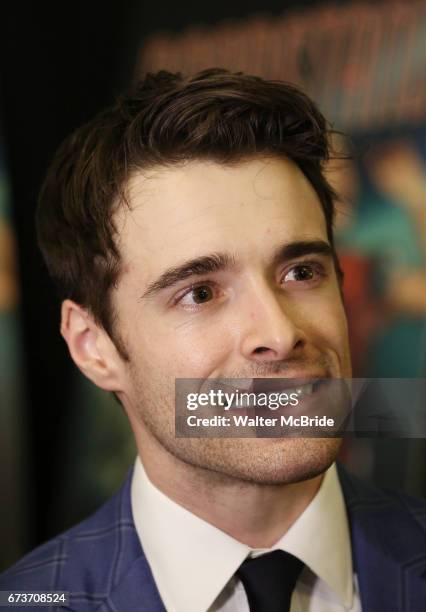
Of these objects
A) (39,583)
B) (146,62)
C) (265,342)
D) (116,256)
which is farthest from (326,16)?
(39,583)

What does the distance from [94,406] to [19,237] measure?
0.46m

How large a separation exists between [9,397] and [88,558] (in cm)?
82

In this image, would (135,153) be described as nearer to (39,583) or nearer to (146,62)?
(39,583)

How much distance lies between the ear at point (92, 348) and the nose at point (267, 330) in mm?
238

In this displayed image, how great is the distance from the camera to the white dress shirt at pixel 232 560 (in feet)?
3.07

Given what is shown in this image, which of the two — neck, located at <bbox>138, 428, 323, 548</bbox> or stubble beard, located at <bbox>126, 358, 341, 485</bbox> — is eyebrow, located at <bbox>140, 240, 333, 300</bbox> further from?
neck, located at <bbox>138, 428, 323, 548</bbox>

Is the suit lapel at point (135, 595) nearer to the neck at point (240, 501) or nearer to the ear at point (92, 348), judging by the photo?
the neck at point (240, 501)

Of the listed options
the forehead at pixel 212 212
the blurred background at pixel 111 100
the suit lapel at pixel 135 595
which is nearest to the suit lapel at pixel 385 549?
the suit lapel at pixel 135 595

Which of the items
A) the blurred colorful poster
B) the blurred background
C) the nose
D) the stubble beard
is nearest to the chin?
the stubble beard

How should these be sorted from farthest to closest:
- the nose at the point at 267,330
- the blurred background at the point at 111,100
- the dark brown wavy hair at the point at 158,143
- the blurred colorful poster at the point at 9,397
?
1. the blurred colorful poster at the point at 9,397
2. the blurred background at the point at 111,100
3. the dark brown wavy hair at the point at 158,143
4. the nose at the point at 267,330

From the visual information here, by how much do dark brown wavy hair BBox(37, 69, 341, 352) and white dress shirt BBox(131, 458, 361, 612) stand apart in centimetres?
30

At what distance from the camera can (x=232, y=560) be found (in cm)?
94

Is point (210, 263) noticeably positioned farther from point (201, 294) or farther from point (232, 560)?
point (232, 560)

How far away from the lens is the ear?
3.51ft
